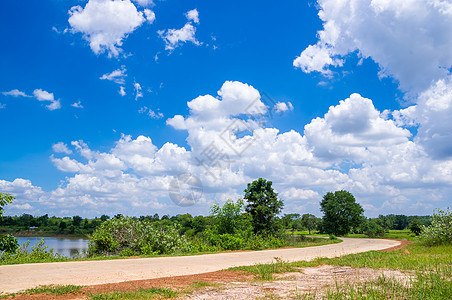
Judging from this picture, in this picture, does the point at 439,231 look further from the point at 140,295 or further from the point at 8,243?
the point at 8,243

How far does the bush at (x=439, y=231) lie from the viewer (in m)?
18.1

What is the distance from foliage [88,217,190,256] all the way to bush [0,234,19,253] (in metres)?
4.16

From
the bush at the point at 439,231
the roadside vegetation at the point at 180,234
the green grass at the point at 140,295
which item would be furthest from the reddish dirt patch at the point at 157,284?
the bush at the point at 439,231

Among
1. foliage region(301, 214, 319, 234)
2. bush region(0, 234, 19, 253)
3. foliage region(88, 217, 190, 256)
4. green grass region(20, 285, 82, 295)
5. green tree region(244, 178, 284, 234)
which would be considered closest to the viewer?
green grass region(20, 285, 82, 295)

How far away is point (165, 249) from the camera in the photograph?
17359 millimetres

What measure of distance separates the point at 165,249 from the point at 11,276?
9677mm

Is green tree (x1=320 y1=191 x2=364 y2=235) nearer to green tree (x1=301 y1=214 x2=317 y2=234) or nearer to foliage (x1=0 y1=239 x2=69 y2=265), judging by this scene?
green tree (x1=301 y1=214 x2=317 y2=234)

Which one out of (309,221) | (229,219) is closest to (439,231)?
(229,219)

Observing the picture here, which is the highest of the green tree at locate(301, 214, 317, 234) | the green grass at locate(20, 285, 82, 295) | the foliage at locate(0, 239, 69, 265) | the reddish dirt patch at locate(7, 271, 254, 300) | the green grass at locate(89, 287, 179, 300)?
the green grass at locate(89, 287, 179, 300)

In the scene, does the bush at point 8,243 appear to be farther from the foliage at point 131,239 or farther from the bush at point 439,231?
the bush at point 439,231

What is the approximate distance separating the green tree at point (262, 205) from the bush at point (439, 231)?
14.4m

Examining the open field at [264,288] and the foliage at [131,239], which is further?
the foliage at [131,239]

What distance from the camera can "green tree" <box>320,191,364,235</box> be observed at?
5628 cm

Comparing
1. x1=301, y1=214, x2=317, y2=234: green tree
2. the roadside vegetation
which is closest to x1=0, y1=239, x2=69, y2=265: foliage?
the roadside vegetation
